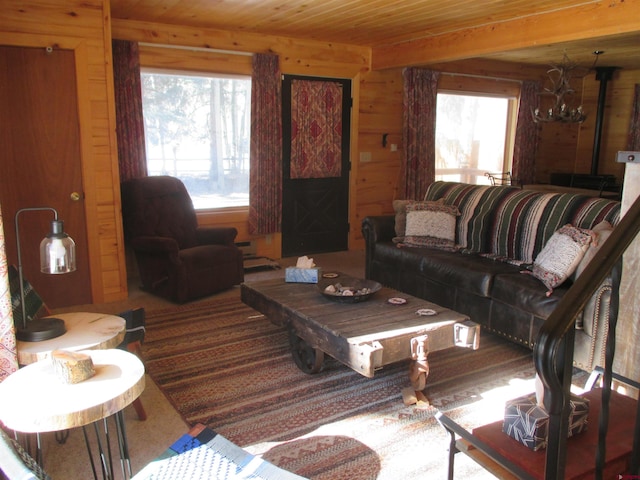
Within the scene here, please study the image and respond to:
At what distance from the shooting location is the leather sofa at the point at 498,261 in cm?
306

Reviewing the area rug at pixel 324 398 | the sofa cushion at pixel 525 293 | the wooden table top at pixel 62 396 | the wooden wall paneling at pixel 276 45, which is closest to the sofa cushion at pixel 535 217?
the sofa cushion at pixel 525 293

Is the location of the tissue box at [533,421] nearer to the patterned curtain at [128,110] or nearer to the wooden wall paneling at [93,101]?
the wooden wall paneling at [93,101]

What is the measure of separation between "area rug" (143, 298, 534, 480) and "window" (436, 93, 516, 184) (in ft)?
14.1

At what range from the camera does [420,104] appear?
6648mm

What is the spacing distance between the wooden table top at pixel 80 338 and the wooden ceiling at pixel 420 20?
297 centimetres

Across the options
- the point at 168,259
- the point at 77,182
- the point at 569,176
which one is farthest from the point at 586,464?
the point at 569,176

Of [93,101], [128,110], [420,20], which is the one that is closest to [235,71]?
[128,110]

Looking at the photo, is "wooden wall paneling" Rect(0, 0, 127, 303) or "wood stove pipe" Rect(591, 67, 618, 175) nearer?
"wooden wall paneling" Rect(0, 0, 127, 303)

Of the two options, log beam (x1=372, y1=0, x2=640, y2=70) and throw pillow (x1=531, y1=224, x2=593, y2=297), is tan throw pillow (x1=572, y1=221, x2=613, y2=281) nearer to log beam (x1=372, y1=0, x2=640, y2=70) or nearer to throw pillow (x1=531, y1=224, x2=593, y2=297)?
throw pillow (x1=531, y1=224, x2=593, y2=297)

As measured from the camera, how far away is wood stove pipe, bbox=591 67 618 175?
7.81 metres

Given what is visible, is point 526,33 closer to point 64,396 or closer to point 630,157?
point 630,157

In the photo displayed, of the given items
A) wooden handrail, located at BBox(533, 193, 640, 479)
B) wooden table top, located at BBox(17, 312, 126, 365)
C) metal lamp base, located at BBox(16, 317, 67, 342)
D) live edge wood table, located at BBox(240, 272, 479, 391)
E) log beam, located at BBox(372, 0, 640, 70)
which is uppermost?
log beam, located at BBox(372, 0, 640, 70)

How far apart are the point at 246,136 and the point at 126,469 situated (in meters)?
4.33

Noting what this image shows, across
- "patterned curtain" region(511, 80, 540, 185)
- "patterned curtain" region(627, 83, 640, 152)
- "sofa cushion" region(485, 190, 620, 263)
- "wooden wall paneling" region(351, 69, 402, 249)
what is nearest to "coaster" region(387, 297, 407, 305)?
"sofa cushion" region(485, 190, 620, 263)
